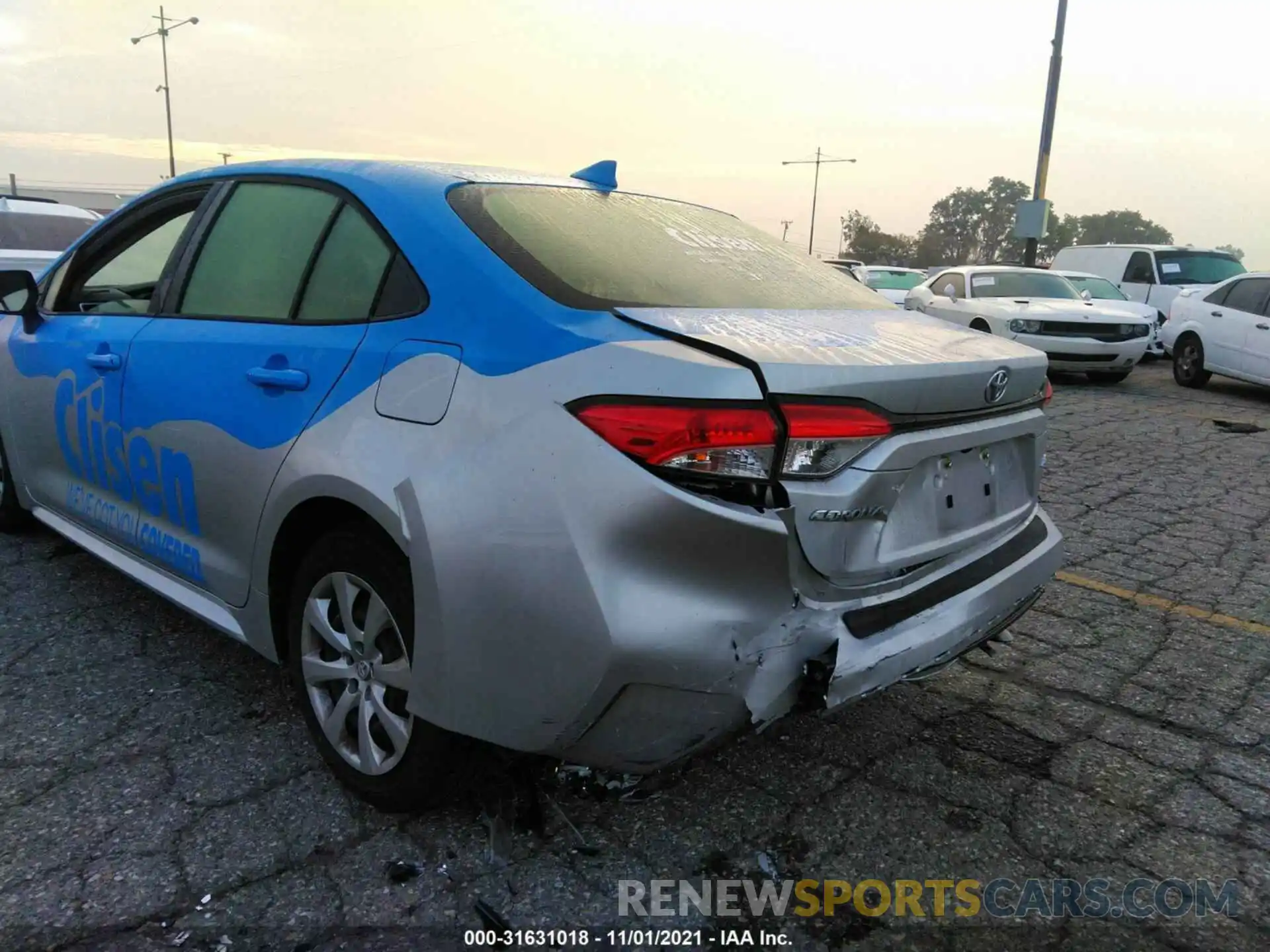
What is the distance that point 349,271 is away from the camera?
2363 millimetres

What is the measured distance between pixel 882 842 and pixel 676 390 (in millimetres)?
1300

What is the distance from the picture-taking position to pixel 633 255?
2395 millimetres

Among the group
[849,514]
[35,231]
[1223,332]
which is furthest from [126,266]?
[1223,332]

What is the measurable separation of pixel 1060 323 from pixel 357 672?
1055cm

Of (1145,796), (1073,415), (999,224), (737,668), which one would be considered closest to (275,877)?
(737,668)

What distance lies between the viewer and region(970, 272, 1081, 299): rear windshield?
12.0 m

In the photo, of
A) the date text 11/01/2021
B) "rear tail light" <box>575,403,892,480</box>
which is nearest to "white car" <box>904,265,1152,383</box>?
"rear tail light" <box>575,403,892,480</box>

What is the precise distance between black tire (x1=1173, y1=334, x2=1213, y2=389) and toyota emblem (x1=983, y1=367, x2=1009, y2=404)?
1053 cm

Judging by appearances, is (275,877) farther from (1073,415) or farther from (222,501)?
(1073,415)

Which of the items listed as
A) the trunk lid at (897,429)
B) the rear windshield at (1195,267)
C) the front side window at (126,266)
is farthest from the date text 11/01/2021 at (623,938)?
the rear windshield at (1195,267)

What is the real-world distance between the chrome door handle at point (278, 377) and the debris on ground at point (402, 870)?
1.15 m

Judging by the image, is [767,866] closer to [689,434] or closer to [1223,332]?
[689,434]

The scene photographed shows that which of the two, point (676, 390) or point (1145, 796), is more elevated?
point (676, 390)

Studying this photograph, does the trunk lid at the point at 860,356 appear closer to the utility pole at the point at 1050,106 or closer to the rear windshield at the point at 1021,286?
the rear windshield at the point at 1021,286
